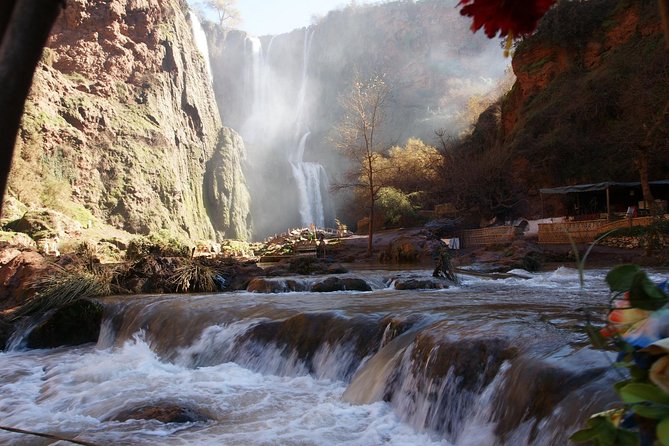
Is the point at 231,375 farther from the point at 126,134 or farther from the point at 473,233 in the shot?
the point at 126,134

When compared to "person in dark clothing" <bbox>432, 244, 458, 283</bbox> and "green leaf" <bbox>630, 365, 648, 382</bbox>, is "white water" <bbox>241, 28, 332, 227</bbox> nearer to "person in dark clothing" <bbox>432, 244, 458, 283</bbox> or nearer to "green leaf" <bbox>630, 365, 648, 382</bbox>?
"person in dark clothing" <bbox>432, 244, 458, 283</bbox>

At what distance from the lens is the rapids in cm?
442

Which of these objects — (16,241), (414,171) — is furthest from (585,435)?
(414,171)

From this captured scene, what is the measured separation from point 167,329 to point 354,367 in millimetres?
4263

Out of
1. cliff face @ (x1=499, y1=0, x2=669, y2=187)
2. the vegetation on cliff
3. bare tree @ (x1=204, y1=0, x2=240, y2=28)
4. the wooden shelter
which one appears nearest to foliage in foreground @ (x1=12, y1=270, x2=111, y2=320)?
the wooden shelter

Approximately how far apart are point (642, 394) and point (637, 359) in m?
0.10

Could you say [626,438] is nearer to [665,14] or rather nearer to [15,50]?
[665,14]

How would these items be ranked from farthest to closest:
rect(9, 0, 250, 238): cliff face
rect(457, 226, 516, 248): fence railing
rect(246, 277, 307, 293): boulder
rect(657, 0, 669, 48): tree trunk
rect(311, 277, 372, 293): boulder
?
rect(9, 0, 250, 238): cliff face → rect(457, 226, 516, 248): fence railing → rect(246, 277, 307, 293): boulder → rect(311, 277, 372, 293): boulder → rect(657, 0, 669, 48): tree trunk

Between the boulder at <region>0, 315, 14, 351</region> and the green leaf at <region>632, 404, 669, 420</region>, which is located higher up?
the green leaf at <region>632, 404, 669, 420</region>

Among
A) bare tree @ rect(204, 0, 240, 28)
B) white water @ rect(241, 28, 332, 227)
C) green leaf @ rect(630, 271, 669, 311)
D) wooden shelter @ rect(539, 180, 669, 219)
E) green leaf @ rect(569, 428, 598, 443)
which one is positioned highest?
bare tree @ rect(204, 0, 240, 28)

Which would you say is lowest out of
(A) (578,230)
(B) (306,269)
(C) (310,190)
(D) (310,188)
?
(B) (306,269)

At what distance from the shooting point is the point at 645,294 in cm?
110

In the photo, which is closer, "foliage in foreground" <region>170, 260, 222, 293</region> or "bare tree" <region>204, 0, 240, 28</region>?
"foliage in foreground" <region>170, 260, 222, 293</region>

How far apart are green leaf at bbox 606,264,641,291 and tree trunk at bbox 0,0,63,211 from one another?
110 cm
